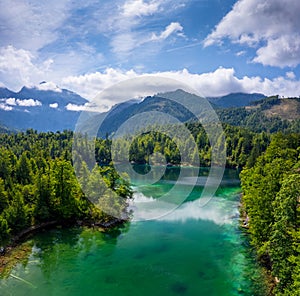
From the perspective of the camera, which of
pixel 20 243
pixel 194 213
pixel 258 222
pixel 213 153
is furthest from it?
pixel 213 153

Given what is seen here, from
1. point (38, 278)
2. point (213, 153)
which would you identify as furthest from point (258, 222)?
point (213, 153)

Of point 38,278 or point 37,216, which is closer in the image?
point 38,278

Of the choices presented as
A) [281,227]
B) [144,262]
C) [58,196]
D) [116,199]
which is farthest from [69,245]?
[281,227]

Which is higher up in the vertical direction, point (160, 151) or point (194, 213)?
point (160, 151)

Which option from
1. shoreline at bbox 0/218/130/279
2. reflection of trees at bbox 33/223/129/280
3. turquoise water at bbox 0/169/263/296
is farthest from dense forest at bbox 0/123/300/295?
turquoise water at bbox 0/169/263/296

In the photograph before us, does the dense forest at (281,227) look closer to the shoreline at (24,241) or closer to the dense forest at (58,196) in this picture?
the shoreline at (24,241)

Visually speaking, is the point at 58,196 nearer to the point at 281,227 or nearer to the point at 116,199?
the point at 116,199

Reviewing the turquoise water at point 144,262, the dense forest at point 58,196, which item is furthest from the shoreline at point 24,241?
the turquoise water at point 144,262

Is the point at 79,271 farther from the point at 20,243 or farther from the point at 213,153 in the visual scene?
the point at 213,153

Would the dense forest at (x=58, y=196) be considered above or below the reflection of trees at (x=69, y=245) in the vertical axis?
above
